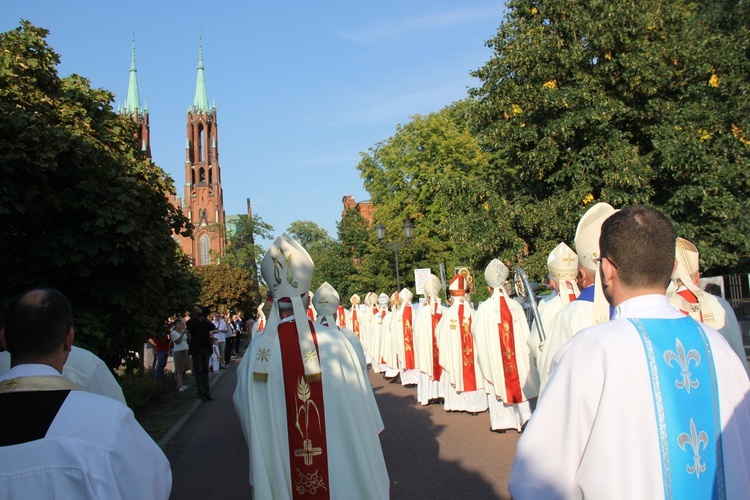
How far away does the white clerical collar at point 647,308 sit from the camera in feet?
8.13

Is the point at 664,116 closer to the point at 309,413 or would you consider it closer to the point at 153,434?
the point at 153,434

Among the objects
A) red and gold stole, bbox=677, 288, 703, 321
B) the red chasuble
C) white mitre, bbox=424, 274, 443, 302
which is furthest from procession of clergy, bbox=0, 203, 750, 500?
the red chasuble

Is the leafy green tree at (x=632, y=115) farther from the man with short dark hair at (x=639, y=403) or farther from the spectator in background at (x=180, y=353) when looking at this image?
the man with short dark hair at (x=639, y=403)

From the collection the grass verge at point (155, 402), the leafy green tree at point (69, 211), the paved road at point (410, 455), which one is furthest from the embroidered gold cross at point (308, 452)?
the grass verge at point (155, 402)

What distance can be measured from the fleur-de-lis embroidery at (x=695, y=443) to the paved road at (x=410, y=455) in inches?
193

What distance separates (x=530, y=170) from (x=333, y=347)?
16.0 metres

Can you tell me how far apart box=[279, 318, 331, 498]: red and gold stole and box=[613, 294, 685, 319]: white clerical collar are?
323 centimetres

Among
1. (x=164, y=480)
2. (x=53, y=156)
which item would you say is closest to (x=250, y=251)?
(x=53, y=156)

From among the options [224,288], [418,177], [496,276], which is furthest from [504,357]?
[224,288]

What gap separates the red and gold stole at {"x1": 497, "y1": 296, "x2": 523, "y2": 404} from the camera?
407 inches

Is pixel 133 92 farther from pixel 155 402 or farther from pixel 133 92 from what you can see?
pixel 155 402

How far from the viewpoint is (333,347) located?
548 cm

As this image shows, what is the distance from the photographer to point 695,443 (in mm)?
2404

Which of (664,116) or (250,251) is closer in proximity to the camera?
(664,116)
